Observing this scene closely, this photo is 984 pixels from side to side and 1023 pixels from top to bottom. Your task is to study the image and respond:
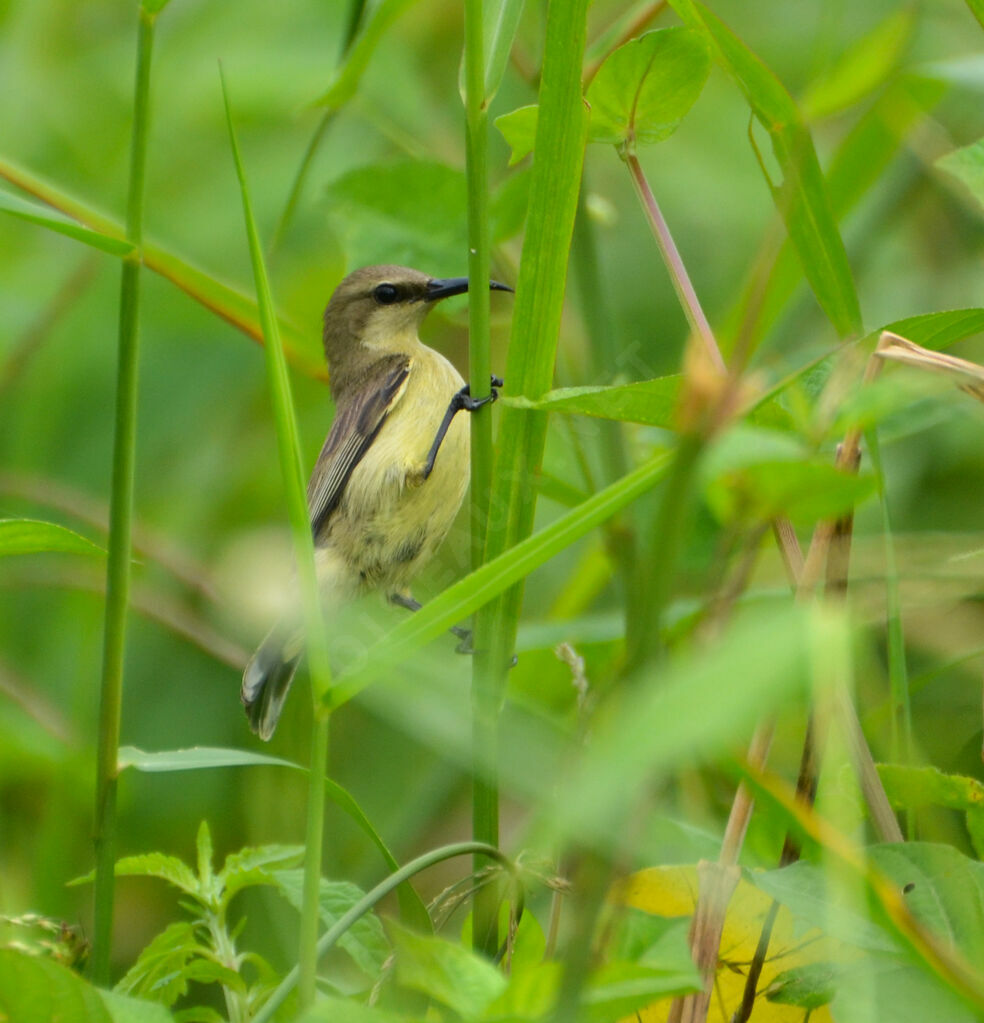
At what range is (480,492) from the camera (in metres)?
1.38

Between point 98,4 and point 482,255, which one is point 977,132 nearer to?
point 482,255

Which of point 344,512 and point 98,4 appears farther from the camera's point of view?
point 98,4

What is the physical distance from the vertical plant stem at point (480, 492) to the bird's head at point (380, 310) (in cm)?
182

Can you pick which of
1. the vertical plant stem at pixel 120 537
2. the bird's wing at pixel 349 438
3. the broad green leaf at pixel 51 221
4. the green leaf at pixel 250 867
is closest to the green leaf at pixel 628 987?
the green leaf at pixel 250 867

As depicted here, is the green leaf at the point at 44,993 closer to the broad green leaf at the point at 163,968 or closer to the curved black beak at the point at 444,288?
the broad green leaf at the point at 163,968

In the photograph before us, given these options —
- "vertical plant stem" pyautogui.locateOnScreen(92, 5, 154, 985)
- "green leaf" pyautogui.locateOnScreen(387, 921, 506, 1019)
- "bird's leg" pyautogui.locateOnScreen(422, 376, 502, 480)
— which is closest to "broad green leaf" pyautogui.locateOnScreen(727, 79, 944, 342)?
"bird's leg" pyautogui.locateOnScreen(422, 376, 502, 480)

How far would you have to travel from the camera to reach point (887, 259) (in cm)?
350

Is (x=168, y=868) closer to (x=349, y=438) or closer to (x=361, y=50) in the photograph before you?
(x=361, y=50)

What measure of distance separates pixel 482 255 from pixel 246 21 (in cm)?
350

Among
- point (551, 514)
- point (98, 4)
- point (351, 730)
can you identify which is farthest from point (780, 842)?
point (98, 4)

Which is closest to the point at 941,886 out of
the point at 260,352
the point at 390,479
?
the point at 390,479

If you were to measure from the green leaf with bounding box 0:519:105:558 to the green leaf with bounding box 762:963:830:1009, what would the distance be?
2.35 feet

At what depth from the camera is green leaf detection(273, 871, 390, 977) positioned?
4.03 ft

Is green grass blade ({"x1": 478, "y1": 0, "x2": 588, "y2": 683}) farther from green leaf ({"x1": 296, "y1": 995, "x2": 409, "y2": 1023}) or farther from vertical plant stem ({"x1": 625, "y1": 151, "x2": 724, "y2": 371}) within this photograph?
green leaf ({"x1": 296, "y1": 995, "x2": 409, "y2": 1023})
